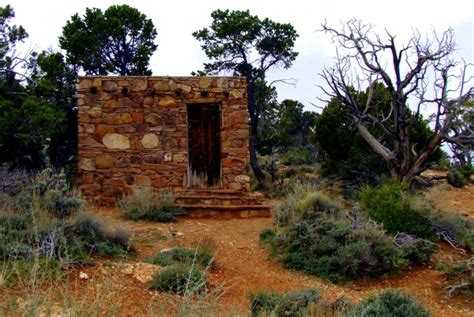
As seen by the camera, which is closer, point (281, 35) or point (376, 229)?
point (376, 229)

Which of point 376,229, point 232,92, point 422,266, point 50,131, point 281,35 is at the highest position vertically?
point 281,35

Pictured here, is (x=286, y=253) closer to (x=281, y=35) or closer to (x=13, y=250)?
(x=13, y=250)

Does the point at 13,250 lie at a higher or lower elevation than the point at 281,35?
lower

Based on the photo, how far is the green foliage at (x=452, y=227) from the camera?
8680 millimetres

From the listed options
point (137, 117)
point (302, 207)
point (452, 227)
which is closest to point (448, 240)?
point (452, 227)

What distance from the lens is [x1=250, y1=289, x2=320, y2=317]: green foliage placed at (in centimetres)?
492

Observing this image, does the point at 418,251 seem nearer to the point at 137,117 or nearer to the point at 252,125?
the point at 137,117

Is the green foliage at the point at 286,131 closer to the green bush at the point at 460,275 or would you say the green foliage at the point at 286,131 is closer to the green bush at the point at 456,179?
the green bush at the point at 456,179

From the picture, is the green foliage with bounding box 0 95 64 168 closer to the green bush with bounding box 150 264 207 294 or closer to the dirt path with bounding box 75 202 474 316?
the dirt path with bounding box 75 202 474 316

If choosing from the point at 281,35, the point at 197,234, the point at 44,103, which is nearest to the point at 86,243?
the point at 197,234

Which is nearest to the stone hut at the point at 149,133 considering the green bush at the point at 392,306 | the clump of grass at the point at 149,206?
the clump of grass at the point at 149,206

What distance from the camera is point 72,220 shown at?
22.7 ft

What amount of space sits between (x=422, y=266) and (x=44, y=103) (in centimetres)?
772

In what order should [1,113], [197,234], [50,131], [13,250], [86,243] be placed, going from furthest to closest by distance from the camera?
1. [50,131]
2. [1,113]
3. [197,234]
4. [86,243]
5. [13,250]
